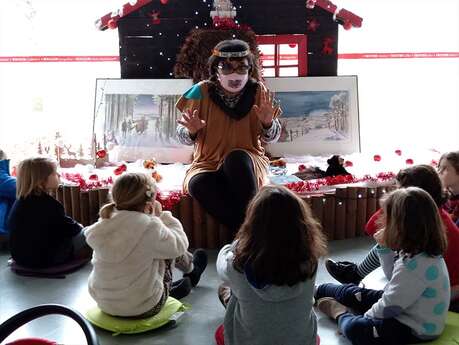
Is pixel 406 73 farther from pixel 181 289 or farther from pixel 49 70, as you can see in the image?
pixel 181 289

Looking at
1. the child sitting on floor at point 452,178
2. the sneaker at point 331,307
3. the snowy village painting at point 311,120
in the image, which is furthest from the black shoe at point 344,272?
the snowy village painting at point 311,120

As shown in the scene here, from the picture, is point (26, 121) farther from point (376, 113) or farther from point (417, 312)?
point (417, 312)

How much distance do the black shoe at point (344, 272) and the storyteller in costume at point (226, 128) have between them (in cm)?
76

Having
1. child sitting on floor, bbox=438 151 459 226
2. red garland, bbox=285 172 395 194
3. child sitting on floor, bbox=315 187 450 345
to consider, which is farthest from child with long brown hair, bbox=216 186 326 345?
red garland, bbox=285 172 395 194

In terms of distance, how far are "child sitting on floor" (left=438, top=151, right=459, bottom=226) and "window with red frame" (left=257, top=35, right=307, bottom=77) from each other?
2.43 metres

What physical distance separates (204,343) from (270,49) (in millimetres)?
3776

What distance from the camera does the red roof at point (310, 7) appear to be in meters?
5.18

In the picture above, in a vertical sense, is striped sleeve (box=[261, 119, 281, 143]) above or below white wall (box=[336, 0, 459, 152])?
below

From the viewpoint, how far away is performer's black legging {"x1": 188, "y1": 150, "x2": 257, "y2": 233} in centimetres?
366

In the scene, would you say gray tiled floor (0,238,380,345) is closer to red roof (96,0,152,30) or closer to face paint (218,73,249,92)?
face paint (218,73,249,92)

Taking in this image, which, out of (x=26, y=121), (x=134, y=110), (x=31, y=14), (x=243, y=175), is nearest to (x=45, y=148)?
(x=134, y=110)

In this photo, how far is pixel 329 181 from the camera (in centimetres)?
423

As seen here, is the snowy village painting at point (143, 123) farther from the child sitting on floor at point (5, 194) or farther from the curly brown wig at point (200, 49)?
the child sitting on floor at point (5, 194)

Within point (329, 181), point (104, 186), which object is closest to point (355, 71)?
point (329, 181)
